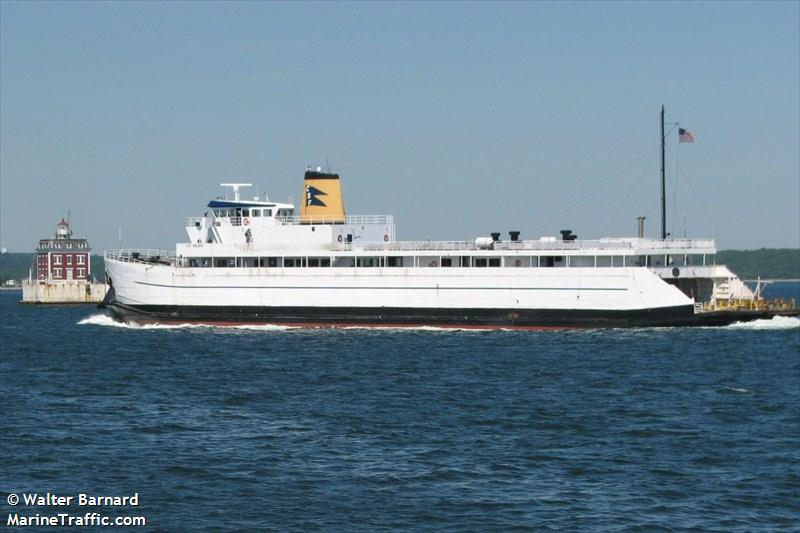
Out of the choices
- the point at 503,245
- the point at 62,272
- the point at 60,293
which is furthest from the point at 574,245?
the point at 62,272

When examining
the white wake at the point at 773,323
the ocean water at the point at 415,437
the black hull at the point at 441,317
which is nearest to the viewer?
the ocean water at the point at 415,437

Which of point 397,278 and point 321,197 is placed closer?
point 397,278

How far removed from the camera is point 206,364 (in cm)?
3941

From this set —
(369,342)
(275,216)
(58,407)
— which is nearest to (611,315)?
(369,342)

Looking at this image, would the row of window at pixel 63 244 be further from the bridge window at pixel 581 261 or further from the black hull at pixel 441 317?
the bridge window at pixel 581 261

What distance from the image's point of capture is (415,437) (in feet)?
82.2

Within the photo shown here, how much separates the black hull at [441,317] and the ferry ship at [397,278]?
0.17 feet

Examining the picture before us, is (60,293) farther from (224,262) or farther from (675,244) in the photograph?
(675,244)

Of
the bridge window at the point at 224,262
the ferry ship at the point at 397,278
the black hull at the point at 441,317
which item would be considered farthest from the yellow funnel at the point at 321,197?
the black hull at the point at 441,317

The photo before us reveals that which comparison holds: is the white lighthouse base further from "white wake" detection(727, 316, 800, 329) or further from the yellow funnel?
"white wake" detection(727, 316, 800, 329)

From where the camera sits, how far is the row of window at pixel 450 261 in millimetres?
52125

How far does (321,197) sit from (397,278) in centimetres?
798

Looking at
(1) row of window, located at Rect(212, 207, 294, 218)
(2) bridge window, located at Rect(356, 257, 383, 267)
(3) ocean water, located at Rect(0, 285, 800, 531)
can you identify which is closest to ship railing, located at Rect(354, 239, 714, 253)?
(2) bridge window, located at Rect(356, 257, 383, 267)

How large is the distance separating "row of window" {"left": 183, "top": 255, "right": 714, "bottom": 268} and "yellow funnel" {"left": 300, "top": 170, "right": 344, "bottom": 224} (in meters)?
3.43
